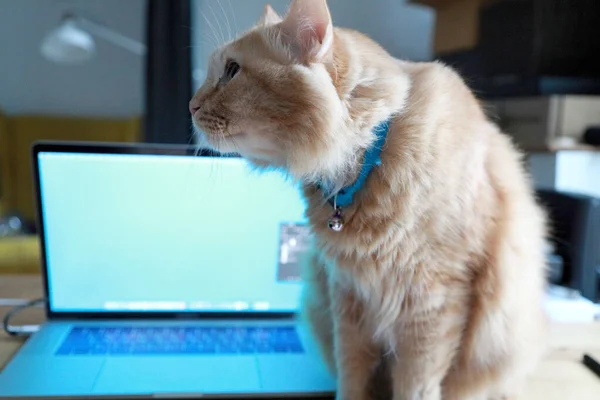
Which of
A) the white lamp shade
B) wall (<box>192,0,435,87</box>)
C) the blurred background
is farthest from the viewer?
the white lamp shade

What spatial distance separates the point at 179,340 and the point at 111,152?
384 mm

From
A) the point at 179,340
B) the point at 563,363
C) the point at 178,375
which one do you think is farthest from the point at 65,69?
the point at 563,363

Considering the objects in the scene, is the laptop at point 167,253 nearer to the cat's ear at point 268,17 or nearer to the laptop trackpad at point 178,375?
the laptop trackpad at point 178,375

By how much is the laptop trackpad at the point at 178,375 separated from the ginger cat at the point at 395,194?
0.16 metres

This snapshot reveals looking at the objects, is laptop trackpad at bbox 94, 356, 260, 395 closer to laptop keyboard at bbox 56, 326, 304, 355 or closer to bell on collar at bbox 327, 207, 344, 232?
laptop keyboard at bbox 56, 326, 304, 355

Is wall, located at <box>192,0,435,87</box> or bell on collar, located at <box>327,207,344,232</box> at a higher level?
wall, located at <box>192,0,435,87</box>

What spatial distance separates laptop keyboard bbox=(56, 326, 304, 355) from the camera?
37.3 inches

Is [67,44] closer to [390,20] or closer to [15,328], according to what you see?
[390,20]

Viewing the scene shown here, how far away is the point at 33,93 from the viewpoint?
12.9 ft

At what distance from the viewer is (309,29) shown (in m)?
0.65

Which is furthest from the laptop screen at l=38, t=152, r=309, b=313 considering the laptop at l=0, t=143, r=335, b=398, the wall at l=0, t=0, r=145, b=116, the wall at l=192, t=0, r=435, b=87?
the wall at l=0, t=0, r=145, b=116

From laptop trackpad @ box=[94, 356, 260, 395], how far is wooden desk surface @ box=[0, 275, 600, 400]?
23 cm

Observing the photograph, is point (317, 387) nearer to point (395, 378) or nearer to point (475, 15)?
point (395, 378)

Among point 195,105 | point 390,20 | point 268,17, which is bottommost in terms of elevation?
point 195,105
